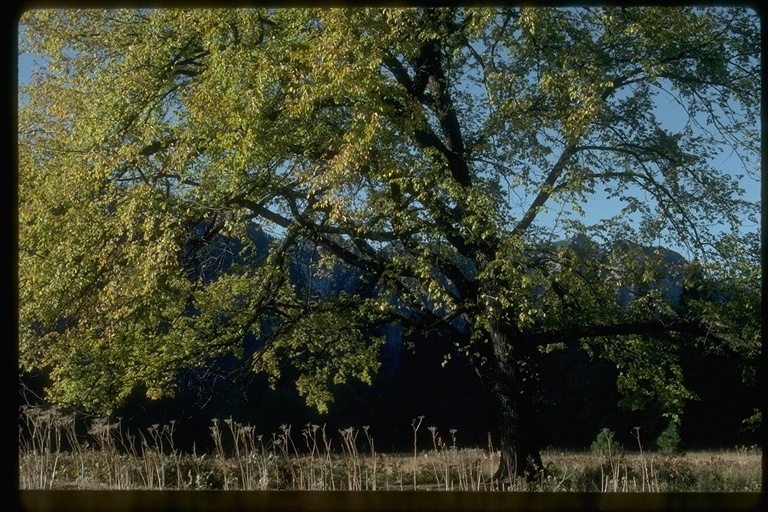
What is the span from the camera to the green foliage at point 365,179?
8.85m

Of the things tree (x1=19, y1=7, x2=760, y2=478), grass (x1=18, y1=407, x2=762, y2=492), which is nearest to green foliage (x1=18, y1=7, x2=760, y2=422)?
tree (x1=19, y1=7, x2=760, y2=478)

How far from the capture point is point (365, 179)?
9344 millimetres

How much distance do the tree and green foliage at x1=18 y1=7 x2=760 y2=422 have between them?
0.04 meters

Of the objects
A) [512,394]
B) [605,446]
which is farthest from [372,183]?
[605,446]

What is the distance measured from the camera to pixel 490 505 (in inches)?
119

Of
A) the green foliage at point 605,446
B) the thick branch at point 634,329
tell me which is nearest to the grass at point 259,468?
the green foliage at point 605,446

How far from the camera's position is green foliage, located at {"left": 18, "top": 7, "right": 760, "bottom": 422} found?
8.85 meters

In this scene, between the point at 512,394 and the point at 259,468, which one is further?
the point at 512,394

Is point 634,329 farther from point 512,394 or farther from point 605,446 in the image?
point 605,446

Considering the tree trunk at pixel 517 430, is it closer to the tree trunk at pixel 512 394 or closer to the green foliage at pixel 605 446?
the tree trunk at pixel 512 394

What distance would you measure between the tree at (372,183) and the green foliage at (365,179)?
4 centimetres

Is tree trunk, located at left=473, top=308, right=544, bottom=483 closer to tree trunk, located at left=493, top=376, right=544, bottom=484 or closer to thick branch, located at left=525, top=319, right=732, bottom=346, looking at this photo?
tree trunk, located at left=493, top=376, right=544, bottom=484

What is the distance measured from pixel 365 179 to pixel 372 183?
0.31m

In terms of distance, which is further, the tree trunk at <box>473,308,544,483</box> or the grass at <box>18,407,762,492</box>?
the tree trunk at <box>473,308,544,483</box>
